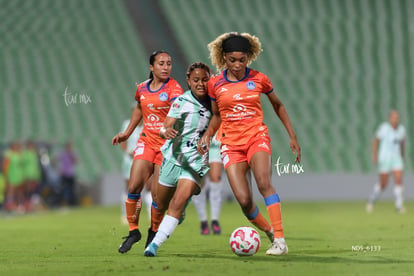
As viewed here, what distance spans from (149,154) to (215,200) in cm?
361

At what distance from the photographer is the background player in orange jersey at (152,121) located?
9039 millimetres

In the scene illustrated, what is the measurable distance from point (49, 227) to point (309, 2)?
806 inches

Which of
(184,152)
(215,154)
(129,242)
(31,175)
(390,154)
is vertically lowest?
(129,242)

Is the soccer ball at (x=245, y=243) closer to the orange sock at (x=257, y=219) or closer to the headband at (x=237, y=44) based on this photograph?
the orange sock at (x=257, y=219)

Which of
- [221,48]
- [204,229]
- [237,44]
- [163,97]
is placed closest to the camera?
[237,44]

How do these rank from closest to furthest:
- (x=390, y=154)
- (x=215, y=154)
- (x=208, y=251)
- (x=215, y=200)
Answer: (x=208, y=251)
(x=215, y=200)
(x=215, y=154)
(x=390, y=154)

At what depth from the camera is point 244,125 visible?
8695 millimetres

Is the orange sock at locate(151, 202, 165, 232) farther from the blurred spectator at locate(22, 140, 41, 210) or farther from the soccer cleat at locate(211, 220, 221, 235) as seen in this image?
the blurred spectator at locate(22, 140, 41, 210)

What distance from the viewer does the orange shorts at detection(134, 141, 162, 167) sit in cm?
912

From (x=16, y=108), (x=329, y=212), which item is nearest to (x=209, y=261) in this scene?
(x=329, y=212)

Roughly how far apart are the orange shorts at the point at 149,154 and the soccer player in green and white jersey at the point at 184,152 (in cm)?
49

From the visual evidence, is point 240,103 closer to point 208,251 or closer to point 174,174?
point 174,174

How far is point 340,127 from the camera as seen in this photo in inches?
1109

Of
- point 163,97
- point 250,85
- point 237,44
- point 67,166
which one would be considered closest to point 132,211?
point 163,97
